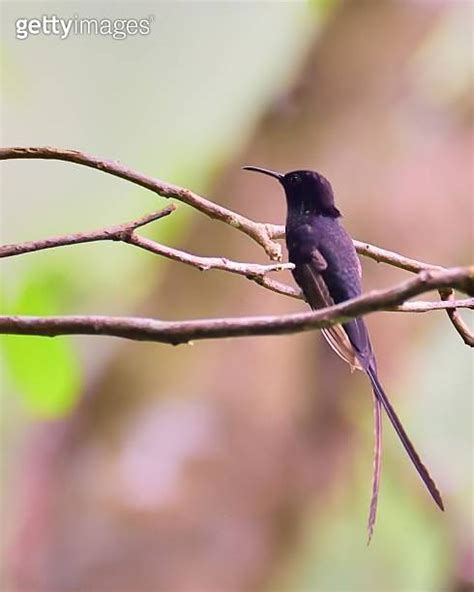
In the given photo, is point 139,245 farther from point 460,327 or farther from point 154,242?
point 460,327

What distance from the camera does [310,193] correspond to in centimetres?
154

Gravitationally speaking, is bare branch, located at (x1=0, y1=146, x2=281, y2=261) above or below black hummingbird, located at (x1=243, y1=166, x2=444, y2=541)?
above

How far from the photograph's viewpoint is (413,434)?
3250mm

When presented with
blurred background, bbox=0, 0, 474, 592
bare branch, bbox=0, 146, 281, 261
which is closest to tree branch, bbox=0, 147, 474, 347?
bare branch, bbox=0, 146, 281, 261

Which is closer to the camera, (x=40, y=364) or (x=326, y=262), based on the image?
(x=326, y=262)

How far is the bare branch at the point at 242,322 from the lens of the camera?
636mm

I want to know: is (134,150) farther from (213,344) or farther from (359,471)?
(359,471)

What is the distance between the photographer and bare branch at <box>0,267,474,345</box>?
64 centimetres

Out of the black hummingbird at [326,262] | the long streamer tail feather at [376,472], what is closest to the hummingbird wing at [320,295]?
the black hummingbird at [326,262]

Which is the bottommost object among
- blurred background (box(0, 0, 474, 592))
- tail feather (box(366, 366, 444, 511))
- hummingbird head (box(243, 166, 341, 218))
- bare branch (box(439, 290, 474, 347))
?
blurred background (box(0, 0, 474, 592))

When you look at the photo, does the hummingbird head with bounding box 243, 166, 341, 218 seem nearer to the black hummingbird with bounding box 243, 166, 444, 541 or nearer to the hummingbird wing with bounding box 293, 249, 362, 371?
the black hummingbird with bounding box 243, 166, 444, 541

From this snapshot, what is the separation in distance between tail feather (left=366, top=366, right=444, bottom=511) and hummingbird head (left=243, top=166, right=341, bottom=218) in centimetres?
35

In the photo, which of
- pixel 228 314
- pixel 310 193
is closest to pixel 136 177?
pixel 310 193

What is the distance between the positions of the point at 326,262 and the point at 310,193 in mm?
216
